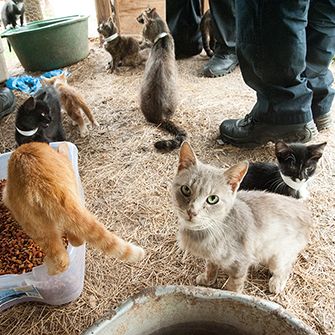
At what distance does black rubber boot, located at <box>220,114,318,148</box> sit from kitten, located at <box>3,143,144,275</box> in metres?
1.32

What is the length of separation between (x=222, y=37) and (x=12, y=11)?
2.35m

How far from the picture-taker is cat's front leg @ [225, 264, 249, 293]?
1327 millimetres

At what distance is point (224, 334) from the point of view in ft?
3.89

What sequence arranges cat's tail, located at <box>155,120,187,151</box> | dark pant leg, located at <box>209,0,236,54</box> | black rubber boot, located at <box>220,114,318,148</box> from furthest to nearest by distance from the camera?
dark pant leg, located at <box>209,0,236,54</box> < cat's tail, located at <box>155,120,187,151</box> < black rubber boot, located at <box>220,114,318,148</box>

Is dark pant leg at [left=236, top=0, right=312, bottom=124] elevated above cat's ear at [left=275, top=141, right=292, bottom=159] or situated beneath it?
elevated above

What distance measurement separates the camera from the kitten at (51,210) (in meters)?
1.13

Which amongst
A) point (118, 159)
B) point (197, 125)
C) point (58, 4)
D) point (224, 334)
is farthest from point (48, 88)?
point (58, 4)

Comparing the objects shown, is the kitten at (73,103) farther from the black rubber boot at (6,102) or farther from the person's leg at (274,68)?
the person's leg at (274,68)

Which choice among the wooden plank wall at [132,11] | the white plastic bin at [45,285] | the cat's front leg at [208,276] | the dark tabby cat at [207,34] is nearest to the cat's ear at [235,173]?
the cat's front leg at [208,276]

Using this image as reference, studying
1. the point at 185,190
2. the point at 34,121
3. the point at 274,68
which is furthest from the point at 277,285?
the point at 34,121

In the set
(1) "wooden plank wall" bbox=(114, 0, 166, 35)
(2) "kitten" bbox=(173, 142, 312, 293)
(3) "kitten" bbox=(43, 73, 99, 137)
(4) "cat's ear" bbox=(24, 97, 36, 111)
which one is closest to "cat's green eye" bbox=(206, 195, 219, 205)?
(2) "kitten" bbox=(173, 142, 312, 293)

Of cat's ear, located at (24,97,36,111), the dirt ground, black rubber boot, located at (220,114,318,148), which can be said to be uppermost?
cat's ear, located at (24,97,36,111)

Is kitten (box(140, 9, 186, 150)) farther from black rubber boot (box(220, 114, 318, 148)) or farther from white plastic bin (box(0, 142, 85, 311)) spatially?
white plastic bin (box(0, 142, 85, 311))

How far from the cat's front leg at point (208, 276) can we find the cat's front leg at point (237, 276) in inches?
3.0
